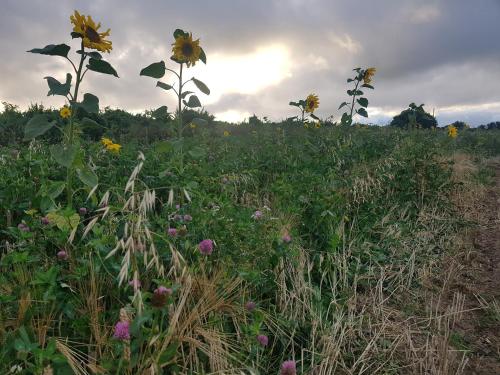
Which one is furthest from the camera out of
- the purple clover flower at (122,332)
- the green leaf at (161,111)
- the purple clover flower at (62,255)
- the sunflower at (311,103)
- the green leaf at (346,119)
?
the sunflower at (311,103)

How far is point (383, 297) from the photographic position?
2822 millimetres

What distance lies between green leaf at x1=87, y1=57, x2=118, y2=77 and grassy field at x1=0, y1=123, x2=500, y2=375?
51 centimetres

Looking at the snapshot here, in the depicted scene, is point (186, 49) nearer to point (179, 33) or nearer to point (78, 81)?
point (179, 33)

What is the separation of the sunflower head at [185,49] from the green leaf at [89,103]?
938 mm

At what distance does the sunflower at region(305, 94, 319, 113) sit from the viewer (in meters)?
6.58

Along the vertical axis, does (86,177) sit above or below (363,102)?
below

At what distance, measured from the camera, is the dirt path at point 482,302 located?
229 cm

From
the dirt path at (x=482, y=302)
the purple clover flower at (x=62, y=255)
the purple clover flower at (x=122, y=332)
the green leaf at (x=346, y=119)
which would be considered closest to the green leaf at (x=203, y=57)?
the purple clover flower at (x=62, y=255)

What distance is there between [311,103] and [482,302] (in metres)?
4.32

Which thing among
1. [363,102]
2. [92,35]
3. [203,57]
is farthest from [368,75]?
[92,35]

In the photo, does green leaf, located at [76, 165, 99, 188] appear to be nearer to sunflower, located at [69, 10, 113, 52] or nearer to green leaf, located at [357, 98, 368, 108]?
sunflower, located at [69, 10, 113, 52]

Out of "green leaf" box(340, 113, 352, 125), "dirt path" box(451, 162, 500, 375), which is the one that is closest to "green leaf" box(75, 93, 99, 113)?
"dirt path" box(451, 162, 500, 375)

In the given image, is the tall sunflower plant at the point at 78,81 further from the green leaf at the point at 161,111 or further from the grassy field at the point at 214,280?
the green leaf at the point at 161,111

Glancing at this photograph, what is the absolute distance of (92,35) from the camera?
2344 mm
